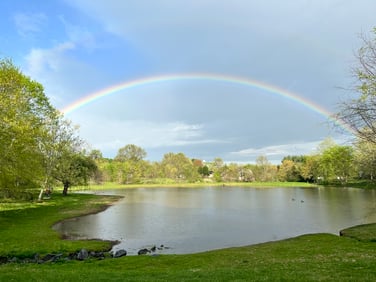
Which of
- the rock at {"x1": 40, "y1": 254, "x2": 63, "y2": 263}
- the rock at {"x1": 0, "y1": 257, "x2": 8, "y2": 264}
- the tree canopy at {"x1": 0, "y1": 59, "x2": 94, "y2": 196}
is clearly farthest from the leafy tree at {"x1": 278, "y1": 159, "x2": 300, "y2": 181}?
the rock at {"x1": 0, "y1": 257, "x2": 8, "y2": 264}

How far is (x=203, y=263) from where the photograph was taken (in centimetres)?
1750

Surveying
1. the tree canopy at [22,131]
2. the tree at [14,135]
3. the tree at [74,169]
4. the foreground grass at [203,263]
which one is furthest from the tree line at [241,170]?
the foreground grass at [203,263]

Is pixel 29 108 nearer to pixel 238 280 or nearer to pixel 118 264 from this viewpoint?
pixel 118 264

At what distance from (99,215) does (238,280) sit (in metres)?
37.5

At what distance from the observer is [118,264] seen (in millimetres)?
18469

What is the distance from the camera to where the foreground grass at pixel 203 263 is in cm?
1187

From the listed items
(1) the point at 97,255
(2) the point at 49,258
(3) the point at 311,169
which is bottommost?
(1) the point at 97,255

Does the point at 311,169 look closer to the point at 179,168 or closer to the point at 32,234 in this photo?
the point at 179,168

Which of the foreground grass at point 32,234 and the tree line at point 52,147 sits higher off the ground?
the tree line at point 52,147

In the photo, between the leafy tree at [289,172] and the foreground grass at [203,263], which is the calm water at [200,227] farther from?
the leafy tree at [289,172]

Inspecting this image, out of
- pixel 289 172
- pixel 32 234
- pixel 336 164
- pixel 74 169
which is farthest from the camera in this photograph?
pixel 289 172

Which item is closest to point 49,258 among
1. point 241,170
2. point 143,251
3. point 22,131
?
point 143,251

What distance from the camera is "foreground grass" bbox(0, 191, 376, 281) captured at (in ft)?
38.9

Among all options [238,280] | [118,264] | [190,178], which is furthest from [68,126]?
[190,178]
